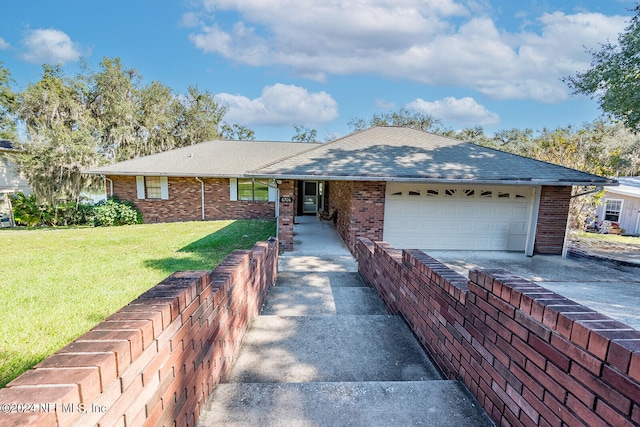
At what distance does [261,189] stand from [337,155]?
667cm

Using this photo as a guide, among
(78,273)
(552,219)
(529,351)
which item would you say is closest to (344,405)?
(529,351)

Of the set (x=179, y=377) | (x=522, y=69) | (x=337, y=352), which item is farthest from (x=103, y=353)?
(x=522, y=69)

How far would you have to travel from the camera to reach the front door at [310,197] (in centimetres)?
1619

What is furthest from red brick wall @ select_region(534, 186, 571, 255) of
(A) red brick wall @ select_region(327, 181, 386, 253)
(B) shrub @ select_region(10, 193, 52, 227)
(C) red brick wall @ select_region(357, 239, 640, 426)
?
(B) shrub @ select_region(10, 193, 52, 227)

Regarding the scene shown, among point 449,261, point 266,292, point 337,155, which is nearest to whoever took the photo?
point 266,292

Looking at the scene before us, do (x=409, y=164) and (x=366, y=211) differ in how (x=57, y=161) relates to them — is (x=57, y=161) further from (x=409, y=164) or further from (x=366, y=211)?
(x=409, y=164)

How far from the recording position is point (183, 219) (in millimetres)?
14594

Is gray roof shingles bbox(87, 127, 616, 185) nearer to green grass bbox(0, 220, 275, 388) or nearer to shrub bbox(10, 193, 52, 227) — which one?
green grass bbox(0, 220, 275, 388)

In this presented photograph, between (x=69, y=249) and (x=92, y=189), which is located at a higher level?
(x=92, y=189)

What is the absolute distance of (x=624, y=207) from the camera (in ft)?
53.1

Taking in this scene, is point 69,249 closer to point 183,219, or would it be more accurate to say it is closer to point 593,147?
point 183,219

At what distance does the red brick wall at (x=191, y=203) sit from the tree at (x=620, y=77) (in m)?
13.1

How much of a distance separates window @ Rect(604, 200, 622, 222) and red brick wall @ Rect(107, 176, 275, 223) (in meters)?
18.4

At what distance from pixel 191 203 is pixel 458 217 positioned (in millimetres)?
11792
